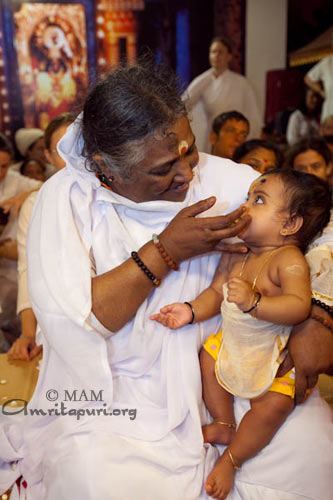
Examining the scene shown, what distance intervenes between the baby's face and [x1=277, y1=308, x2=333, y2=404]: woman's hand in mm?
300

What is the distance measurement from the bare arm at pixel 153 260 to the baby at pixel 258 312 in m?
0.13

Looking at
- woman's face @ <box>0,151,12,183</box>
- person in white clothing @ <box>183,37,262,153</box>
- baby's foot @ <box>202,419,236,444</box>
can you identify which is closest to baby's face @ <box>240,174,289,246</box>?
baby's foot @ <box>202,419,236,444</box>

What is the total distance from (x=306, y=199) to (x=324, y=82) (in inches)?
228

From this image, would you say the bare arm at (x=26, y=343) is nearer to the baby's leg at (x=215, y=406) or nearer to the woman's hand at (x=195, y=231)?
the baby's leg at (x=215, y=406)

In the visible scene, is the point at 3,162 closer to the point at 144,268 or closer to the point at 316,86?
the point at 144,268

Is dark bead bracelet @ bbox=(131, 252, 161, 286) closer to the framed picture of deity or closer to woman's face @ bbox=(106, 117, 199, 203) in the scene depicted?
woman's face @ bbox=(106, 117, 199, 203)

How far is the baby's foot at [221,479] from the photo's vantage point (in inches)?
60.7

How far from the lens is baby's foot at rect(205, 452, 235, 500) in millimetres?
1541

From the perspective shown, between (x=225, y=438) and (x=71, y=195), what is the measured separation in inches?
36.1

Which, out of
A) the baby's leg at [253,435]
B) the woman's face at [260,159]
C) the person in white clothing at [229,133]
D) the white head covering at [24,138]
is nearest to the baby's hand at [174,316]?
the baby's leg at [253,435]

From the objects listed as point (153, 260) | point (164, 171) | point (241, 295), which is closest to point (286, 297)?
point (241, 295)

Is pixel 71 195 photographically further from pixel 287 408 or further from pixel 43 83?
pixel 43 83

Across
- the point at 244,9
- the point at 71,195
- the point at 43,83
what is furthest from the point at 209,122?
the point at 71,195

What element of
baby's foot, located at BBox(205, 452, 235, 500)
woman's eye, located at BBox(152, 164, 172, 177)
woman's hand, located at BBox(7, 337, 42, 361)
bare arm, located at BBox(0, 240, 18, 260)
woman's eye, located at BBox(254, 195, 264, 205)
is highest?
woman's eye, located at BBox(152, 164, 172, 177)
